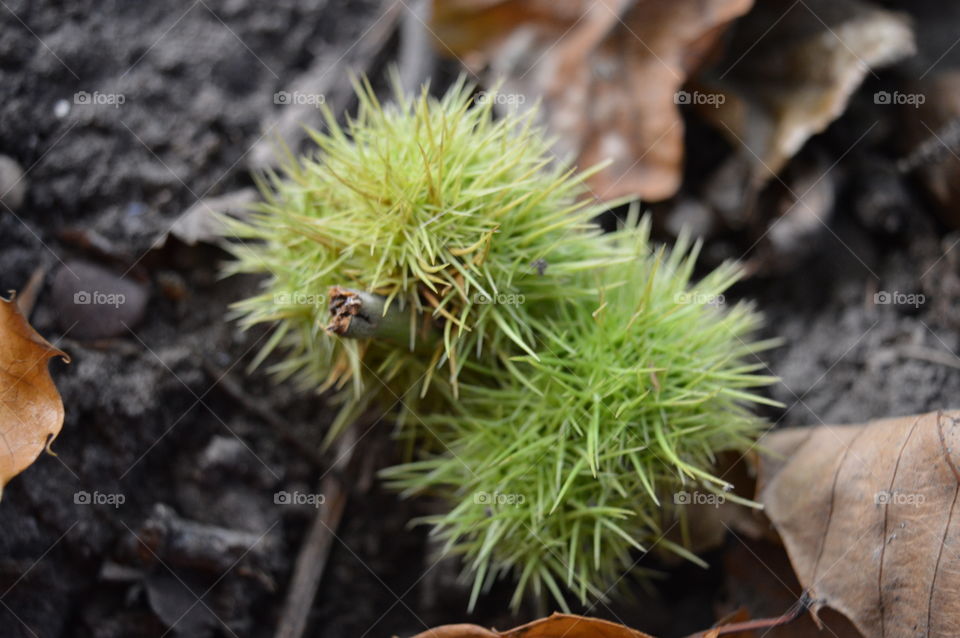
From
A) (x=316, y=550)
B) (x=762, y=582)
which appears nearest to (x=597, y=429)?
(x=762, y=582)

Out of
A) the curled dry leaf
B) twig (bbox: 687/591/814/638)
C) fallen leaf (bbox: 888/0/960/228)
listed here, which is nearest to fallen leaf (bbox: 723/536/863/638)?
twig (bbox: 687/591/814/638)

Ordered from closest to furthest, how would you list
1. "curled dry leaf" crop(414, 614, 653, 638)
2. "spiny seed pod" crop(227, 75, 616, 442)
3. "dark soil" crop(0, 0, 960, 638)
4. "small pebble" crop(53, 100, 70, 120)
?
1. "curled dry leaf" crop(414, 614, 653, 638)
2. "spiny seed pod" crop(227, 75, 616, 442)
3. "dark soil" crop(0, 0, 960, 638)
4. "small pebble" crop(53, 100, 70, 120)

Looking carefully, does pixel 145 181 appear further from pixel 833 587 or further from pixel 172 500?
pixel 833 587

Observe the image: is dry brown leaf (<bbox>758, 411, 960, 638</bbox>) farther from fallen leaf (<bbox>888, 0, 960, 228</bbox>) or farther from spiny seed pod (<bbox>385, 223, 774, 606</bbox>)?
fallen leaf (<bbox>888, 0, 960, 228</bbox>)

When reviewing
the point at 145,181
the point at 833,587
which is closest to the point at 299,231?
the point at 145,181

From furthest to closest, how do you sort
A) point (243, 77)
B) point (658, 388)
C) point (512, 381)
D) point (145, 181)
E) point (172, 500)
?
point (243, 77) < point (145, 181) < point (172, 500) < point (512, 381) < point (658, 388)
